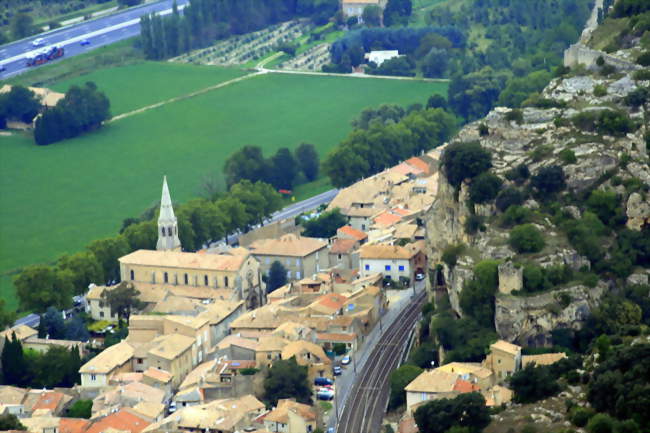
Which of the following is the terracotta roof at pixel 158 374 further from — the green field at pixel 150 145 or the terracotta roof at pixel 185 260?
the green field at pixel 150 145

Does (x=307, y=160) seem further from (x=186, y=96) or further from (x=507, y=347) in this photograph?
(x=507, y=347)

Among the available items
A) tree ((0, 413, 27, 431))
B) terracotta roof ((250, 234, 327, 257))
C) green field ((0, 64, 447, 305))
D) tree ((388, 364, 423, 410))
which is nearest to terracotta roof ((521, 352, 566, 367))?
tree ((388, 364, 423, 410))

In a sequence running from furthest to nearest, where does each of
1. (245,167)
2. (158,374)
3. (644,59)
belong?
(245,167)
(644,59)
(158,374)

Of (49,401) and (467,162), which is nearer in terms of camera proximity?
(49,401)

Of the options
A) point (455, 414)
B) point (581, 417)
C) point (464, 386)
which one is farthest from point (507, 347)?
point (581, 417)

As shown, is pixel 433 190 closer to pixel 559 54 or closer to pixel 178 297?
pixel 178 297

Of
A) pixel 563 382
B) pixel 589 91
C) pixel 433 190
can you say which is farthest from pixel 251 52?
pixel 563 382

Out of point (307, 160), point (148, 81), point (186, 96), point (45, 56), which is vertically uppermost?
point (45, 56)
